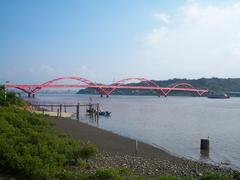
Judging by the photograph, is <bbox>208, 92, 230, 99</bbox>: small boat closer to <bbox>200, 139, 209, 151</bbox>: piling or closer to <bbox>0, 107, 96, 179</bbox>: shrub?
<bbox>200, 139, 209, 151</bbox>: piling

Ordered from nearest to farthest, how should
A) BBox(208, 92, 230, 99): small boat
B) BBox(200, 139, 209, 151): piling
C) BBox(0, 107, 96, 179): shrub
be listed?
BBox(0, 107, 96, 179): shrub → BBox(200, 139, 209, 151): piling → BBox(208, 92, 230, 99): small boat

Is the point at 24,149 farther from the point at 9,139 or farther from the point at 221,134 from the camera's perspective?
the point at 221,134

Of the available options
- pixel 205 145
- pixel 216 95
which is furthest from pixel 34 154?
pixel 216 95

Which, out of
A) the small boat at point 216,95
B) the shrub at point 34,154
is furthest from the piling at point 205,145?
the small boat at point 216,95

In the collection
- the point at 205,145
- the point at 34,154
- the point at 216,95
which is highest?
the point at 34,154

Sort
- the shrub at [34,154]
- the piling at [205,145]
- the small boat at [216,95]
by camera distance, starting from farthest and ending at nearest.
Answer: the small boat at [216,95]
the piling at [205,145]
the shrub at [34,154]

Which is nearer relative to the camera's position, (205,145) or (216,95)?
(205,145)

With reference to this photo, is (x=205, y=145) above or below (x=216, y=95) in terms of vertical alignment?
below

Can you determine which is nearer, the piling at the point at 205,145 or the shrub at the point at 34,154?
the shrub at the point at 34,154

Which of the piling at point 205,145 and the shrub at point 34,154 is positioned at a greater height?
the shrub at point 34,154

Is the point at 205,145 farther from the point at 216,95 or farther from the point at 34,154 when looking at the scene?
the point at 216,95

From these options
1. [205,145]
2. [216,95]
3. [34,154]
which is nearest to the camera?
[34,154]

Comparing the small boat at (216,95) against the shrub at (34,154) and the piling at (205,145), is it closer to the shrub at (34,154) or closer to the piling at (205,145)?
the piling at (205,145)

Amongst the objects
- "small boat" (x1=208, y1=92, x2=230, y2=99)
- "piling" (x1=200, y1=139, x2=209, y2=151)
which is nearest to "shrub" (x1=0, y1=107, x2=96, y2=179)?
"piling" (x1=200, y1=139, x2=209, y2=151)
